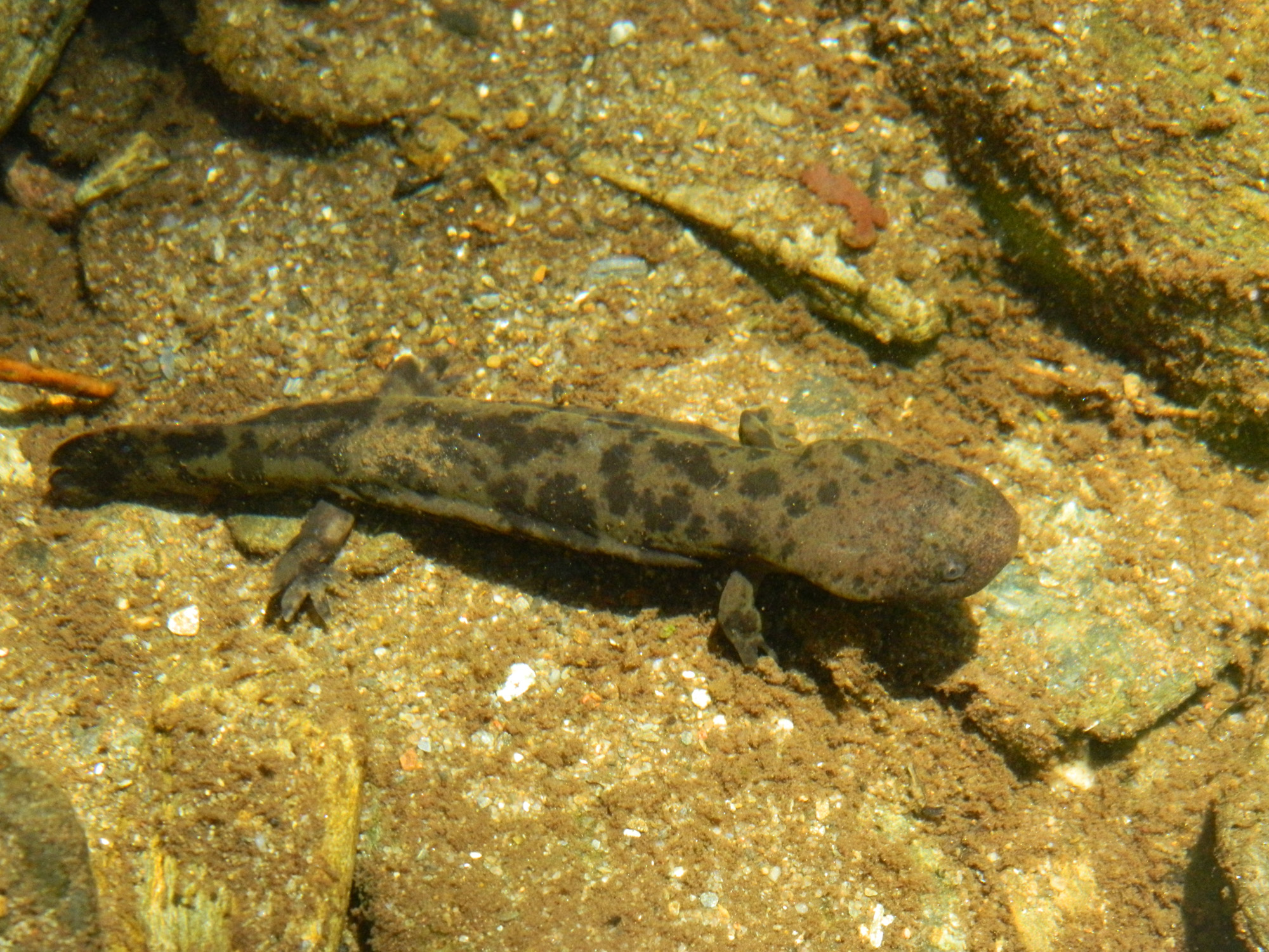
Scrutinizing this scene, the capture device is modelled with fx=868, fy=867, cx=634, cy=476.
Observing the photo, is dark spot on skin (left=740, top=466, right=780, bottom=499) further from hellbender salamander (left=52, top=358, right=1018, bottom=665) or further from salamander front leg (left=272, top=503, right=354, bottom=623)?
salamander front leg (left=272, top=503, right=354, bottom=623)

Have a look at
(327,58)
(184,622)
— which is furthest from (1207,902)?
(327,58)

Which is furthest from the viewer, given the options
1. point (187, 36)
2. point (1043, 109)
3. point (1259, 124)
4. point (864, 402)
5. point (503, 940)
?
point (187, 36)

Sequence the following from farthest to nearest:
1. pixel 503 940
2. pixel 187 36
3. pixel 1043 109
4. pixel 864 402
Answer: pixel 187 36
pixel 864 402
pixel 1043 109
pixel 503 940

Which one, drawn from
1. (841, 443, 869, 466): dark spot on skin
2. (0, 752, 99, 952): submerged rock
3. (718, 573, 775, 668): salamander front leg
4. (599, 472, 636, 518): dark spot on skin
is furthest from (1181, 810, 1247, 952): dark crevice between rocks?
(0, 752, 99, 952): submerged rock

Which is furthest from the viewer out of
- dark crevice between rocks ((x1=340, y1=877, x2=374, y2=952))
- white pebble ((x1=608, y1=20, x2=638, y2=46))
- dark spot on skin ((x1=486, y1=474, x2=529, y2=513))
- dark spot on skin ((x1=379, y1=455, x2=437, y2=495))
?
white pebble ((x1=608, y1=20, x2=638, y2=46))

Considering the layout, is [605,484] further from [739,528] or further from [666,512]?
[739,528]

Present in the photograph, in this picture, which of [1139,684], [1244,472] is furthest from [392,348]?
[1244,472]

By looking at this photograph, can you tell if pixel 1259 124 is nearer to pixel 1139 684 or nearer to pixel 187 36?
pixel 1139 684

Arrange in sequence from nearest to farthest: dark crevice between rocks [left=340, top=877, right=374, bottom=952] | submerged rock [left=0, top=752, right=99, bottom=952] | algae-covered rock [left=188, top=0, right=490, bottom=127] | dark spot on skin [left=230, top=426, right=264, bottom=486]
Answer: submerged rock [left=0, top=752, right=99, bottom=952], dark crevice between rocks [left=340, top=877, right=374, bottom=952], dark spot on skin [left=230, top=426, right=264, bottom=486], algae-covered rock [left=188, top=0, right=490, bottom=127]
